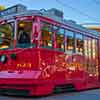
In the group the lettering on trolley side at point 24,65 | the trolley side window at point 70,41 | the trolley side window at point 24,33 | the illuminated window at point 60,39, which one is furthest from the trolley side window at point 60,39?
the lettering on trolley side at point 24,65

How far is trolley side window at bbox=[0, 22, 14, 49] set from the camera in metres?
10.9

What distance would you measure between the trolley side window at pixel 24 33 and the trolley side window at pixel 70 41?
6.01ft

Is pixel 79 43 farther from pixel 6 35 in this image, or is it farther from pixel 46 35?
pixel 6 35

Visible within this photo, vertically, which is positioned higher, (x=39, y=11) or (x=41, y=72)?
(x=39, y=11)

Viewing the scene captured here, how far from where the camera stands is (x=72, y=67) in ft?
40.8

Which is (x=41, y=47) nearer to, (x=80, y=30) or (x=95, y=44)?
(x=80, y=30)

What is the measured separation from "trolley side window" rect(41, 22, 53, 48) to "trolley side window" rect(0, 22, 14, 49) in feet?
3.42

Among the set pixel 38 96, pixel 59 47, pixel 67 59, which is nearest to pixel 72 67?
pixel 67 59

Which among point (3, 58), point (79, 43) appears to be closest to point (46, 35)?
point (3, 58)

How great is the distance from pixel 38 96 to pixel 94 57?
5203 millimetres

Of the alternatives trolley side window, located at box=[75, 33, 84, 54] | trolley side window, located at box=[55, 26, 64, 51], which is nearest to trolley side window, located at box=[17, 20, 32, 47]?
trolley side window, located at box=[55, 26, 64, 51]

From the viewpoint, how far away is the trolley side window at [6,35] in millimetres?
10906

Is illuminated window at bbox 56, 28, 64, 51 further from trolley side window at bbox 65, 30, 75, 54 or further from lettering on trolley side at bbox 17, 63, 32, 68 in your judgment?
lettering on trolley side at bbox 17, 63, 32, 68

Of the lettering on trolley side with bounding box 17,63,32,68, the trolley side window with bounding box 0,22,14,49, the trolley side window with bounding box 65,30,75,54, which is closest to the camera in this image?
the lettering on trolley side with bounding box 17,63,32,68
